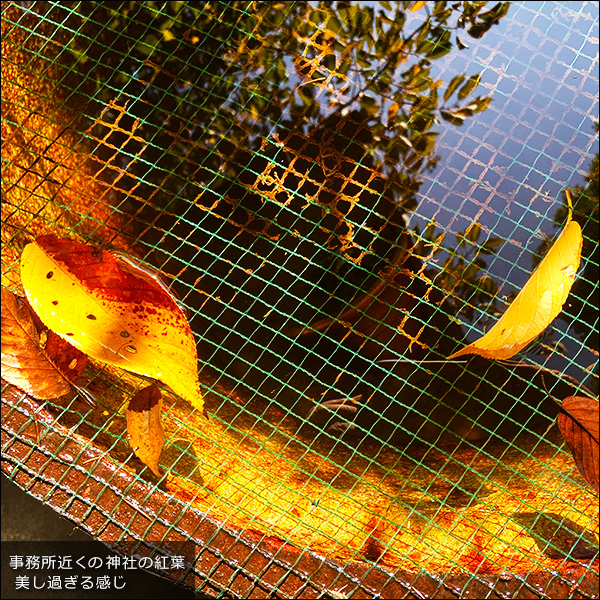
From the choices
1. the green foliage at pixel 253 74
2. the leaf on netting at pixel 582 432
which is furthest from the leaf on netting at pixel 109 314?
the leaf on netting at pixel 582 432

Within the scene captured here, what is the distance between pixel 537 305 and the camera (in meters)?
0.82

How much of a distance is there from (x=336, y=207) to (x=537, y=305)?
394 mm

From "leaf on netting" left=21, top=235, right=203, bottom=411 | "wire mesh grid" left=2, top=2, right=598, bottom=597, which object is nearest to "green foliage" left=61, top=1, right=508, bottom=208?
"wire mesh grid" left=2, top=2, right=598, bottom=597

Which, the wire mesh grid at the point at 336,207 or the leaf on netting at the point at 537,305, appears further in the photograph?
the wire mesh grid at the point at 336,207

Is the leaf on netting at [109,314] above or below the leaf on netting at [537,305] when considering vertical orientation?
below

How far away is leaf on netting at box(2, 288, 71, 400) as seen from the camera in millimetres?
833

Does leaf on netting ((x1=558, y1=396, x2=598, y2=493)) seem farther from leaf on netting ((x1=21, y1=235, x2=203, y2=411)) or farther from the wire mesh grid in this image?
leaf on netting ((x1=21, y1=235, x2=203, y2=411))

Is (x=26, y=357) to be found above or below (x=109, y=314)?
below

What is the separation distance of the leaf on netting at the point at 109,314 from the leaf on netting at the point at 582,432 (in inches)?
22.3

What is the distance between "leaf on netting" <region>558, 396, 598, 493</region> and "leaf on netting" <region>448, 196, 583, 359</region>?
0.16 m

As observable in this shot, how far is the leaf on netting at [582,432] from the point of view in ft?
2.82

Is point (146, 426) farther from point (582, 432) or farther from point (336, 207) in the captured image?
point (582, 432)

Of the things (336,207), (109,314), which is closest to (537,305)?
(336,207)

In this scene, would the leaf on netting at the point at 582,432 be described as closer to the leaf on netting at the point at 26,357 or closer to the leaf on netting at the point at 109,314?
the leaf on netting at the point at 109,314
